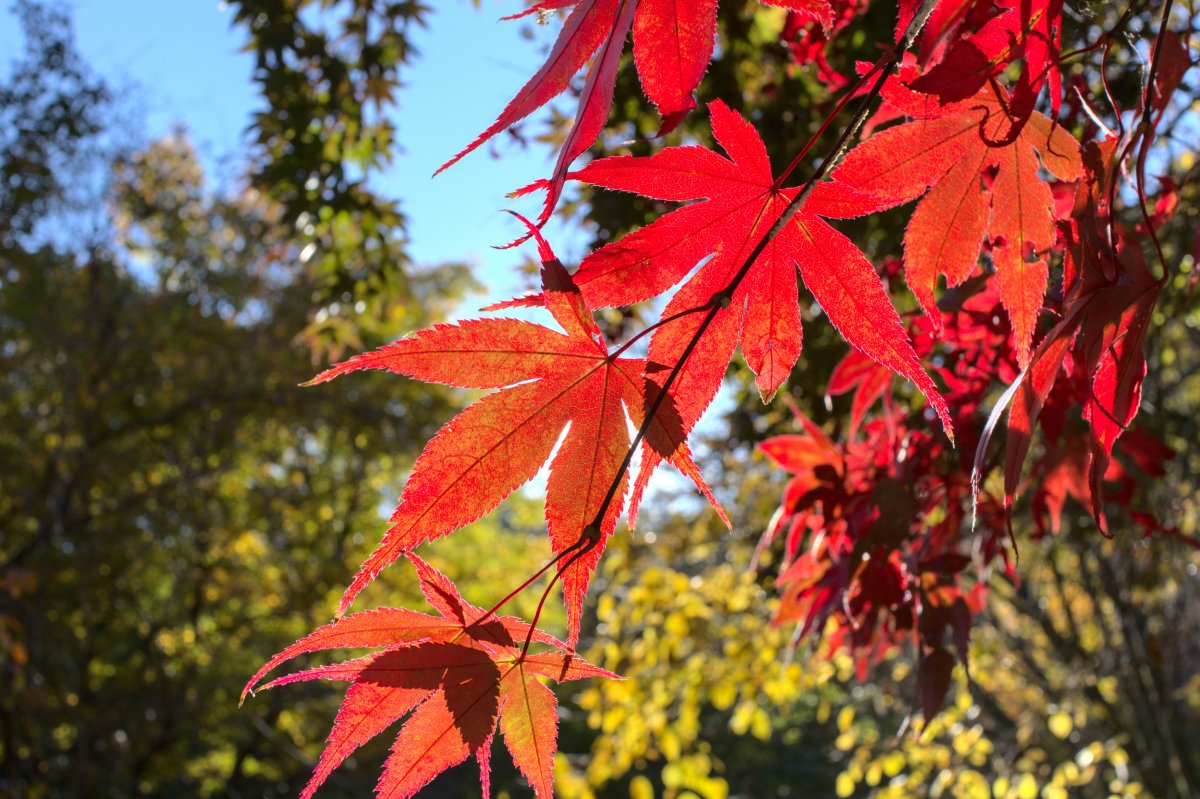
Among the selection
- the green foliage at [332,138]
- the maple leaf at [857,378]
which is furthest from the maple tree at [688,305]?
the green foliage at [332,138]

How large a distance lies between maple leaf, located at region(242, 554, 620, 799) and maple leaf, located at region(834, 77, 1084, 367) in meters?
0.33

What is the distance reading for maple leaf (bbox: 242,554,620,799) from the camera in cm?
52

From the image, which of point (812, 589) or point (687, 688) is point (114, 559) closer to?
point (687, 688)

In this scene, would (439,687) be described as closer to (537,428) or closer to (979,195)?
(537,428)

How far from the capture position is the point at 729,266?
1.84 ft

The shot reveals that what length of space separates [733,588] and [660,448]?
2.89m

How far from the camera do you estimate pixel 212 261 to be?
754cm

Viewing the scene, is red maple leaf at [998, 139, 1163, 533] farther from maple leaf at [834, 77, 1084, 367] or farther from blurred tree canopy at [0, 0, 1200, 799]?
blurred tree canopy at [0, 0, 1200, 799]

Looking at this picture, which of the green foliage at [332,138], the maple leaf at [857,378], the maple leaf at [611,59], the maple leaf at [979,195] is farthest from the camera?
the green foliage at [332,138]

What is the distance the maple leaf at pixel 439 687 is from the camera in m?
0.52

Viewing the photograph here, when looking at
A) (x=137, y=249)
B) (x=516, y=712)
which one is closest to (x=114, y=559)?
(x=137, y=249)

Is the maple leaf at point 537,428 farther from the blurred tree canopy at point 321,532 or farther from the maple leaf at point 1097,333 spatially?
the blurred tree canopy at point 321,532

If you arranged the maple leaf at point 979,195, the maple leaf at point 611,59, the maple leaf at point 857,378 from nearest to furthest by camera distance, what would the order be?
the maple leaf at point 611,59 < the maple leaf at point 979,195 < the maple leaf at point 857,378

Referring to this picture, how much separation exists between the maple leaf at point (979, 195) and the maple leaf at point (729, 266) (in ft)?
0.21
